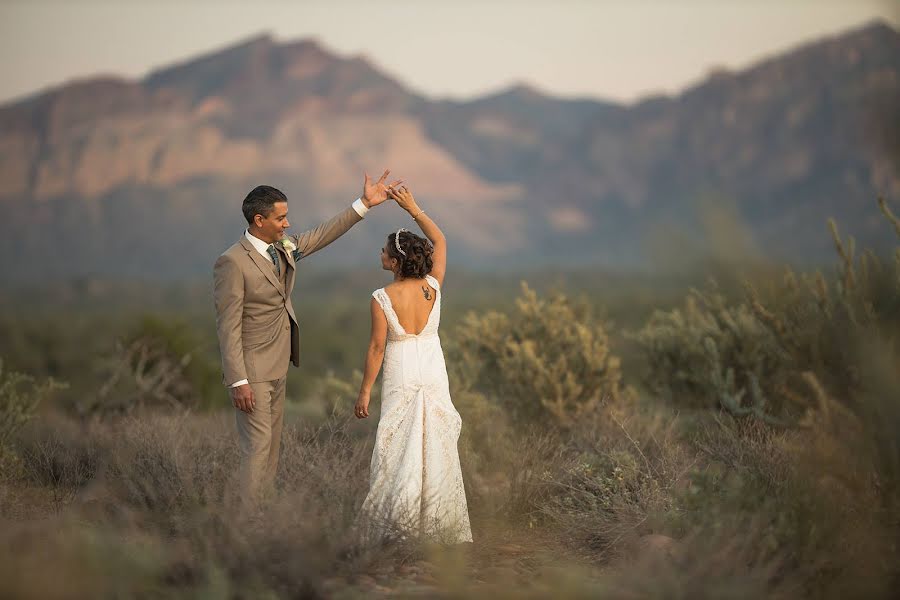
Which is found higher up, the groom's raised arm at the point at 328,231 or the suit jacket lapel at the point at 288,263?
the groom's raised arm at the point at 328,231

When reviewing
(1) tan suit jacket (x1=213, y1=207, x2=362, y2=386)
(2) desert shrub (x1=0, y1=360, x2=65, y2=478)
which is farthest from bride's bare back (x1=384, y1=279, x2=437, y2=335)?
(2) desert shrub (x1=0, y1=360, x2=65, y2=478)

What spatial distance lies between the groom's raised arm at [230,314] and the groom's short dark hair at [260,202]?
0.37m

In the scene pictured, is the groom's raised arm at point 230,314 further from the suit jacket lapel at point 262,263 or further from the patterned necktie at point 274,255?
the patterned necktie at point 274,255

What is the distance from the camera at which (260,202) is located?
6.28 meters

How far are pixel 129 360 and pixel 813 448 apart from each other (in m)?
10.4

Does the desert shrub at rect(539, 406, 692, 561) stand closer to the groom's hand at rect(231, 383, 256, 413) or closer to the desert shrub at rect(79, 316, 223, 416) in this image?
the groom's hand at rect(231, 383, 256, 413)

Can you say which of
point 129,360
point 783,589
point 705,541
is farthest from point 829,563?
point 129,360

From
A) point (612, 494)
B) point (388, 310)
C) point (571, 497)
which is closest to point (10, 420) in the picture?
point (388, 310)

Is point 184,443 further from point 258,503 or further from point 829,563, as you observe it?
point 829,563

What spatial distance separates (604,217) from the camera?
653 ft

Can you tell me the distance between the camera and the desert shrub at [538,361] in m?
11.2

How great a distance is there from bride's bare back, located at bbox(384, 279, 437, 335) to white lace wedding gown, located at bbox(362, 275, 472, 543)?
36mm

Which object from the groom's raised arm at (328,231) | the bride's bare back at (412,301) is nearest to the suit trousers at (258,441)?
the bride's bare back at (412,301)

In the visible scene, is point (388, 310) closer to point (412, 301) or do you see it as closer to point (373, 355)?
point (412, 301)
